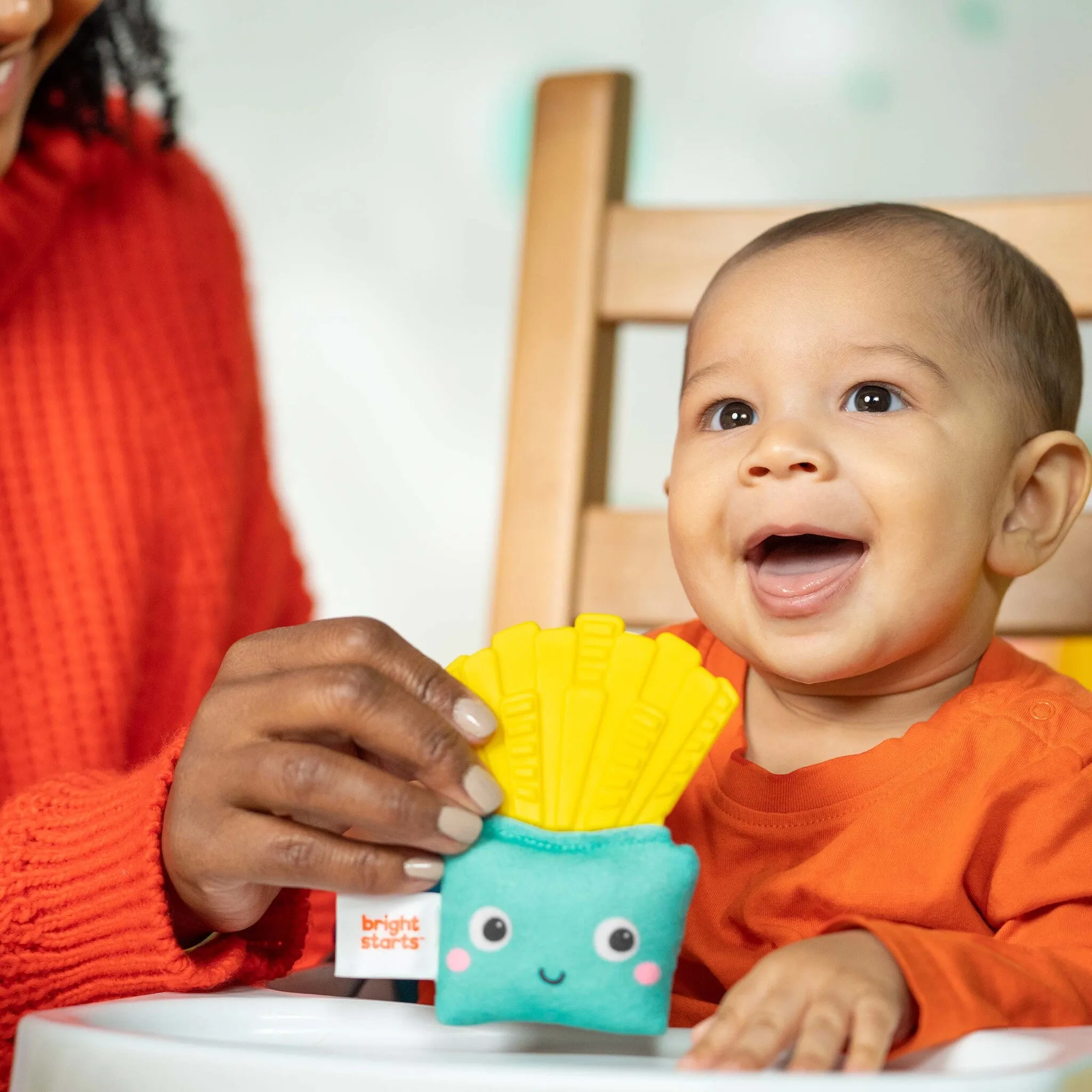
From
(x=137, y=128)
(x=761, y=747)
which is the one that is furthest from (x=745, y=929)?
(x=137, y=128)

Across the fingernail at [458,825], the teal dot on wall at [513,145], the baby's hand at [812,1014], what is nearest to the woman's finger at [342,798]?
the fingernail at [458,825]

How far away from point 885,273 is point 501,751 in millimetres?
296

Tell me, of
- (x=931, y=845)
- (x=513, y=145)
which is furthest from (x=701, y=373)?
(x=513, y=145)

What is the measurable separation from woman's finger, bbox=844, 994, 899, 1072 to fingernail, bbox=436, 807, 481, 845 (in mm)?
136

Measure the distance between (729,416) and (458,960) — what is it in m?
0.30

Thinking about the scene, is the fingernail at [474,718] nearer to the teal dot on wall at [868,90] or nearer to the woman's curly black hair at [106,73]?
the woman's curly black hair at [106,73]

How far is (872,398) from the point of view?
583 millimetres

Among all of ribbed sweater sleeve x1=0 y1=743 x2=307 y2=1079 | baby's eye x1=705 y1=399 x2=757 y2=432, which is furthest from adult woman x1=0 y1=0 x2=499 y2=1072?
baby's eye x1=705 y1=399 x2=757 y2=432

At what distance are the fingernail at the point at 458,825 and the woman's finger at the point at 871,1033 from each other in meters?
0.14

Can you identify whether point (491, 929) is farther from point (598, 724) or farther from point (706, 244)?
point (706, 244)

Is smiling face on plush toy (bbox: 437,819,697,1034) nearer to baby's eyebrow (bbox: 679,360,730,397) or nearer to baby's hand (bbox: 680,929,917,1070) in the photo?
baby's hand (bbox: 680,929,917,1070)

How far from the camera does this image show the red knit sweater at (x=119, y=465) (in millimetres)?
959

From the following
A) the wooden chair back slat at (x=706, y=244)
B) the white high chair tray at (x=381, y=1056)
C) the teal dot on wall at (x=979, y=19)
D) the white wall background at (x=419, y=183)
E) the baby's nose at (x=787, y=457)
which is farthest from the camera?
the white wall background at (x=419, y=183)

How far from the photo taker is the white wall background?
137cm
